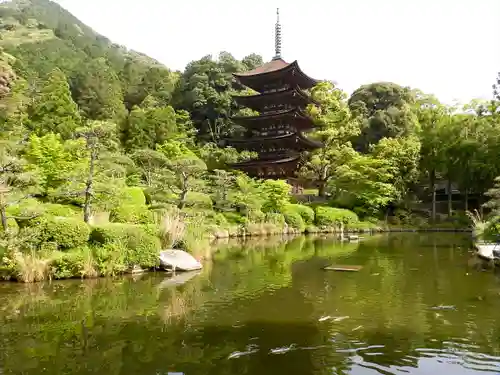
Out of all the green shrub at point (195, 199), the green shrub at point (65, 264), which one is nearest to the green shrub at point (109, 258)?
the green shrub at point (65, 264)

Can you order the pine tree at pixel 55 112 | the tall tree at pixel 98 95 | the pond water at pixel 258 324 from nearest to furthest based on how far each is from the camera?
the pond water at pixel 258 324 < the pine tree at pixel 55 112 < the tall tree at pixel 98 95

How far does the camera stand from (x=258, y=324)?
691 centimetres

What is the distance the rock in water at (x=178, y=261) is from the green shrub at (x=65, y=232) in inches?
84.4

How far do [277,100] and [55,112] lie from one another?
1578 centimetres

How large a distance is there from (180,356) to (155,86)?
4344 cm

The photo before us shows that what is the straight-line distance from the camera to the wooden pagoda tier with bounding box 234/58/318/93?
1265 inches

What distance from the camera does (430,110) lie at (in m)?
34.6

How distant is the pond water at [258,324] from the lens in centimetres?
528

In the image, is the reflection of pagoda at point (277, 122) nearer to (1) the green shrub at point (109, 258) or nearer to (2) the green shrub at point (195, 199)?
(2) the green shrub at point (195, 199)

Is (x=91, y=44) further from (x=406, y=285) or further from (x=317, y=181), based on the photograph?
(x=406, y=285)

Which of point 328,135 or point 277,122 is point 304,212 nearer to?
point 277,122

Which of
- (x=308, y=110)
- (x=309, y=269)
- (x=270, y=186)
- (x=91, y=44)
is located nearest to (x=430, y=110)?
(x=308, y=110)

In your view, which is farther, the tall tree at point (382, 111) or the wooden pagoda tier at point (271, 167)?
the tall tree at point (382, 111)

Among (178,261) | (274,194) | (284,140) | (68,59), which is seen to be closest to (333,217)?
(274,194)
